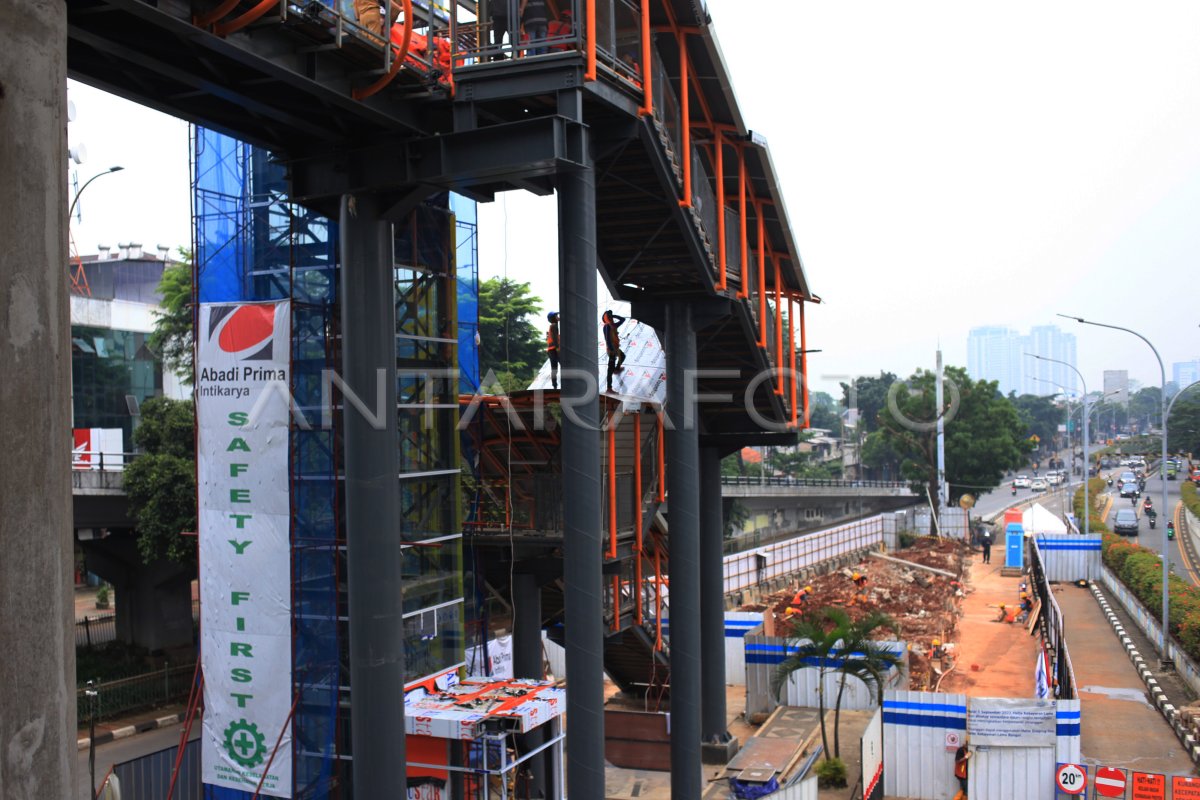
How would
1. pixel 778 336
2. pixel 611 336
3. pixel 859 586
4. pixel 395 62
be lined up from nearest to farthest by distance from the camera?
pixel 395 62 < pixel 611 336 < pixel 778 336 < pixel 859 586

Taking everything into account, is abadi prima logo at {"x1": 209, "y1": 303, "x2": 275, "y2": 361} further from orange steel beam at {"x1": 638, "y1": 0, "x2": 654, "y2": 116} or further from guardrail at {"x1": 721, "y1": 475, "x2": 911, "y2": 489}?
guardrail at {"x1": 721, "y1": 475, "x2": 911, "y2": 489}

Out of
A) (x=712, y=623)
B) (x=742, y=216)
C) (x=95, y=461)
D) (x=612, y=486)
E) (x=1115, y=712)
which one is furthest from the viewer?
(x=95, y=461)

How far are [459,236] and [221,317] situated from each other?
3779 mm

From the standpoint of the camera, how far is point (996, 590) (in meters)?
46.0

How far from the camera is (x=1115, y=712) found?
24.2 meters

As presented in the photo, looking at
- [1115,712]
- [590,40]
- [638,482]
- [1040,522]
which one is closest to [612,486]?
[638,482]

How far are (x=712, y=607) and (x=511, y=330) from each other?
30.9 m

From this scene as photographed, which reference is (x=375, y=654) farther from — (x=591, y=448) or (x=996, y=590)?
(x=996, y=590)

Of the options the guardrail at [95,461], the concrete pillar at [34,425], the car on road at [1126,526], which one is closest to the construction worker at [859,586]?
the car on road at [1126,526]

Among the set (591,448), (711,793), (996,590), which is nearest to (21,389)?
(591,448)

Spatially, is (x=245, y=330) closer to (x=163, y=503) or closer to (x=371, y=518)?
(x=371, y=518)

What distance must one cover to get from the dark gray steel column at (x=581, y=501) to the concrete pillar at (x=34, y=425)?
609 centimetres

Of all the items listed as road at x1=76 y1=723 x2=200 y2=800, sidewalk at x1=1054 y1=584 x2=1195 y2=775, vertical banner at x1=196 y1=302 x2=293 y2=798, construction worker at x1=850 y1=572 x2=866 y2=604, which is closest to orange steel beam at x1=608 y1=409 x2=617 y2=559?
vertical banner at x1=196 y1=302 x2=293 y2=798

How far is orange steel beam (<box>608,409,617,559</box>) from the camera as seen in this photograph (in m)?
15.5
